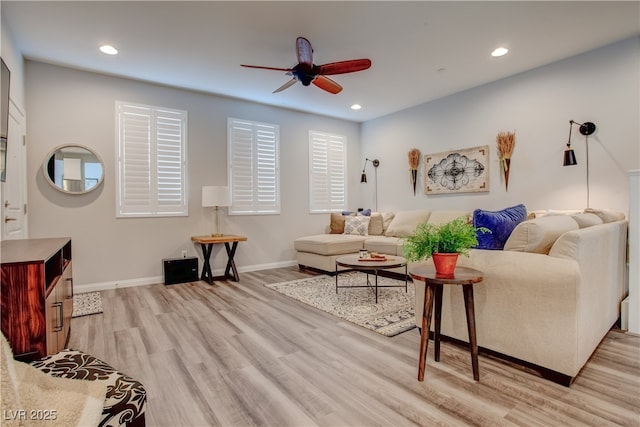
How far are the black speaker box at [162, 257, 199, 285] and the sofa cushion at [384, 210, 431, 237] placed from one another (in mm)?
3201

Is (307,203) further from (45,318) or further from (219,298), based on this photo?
(45,318)

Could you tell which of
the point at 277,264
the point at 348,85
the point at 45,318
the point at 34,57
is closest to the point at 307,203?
the point at 277,264

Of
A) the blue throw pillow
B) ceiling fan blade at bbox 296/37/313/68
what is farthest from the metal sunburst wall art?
ceiling fan blade at bbox 296/37/313/68

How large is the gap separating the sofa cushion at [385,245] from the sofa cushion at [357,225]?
355 millimetres

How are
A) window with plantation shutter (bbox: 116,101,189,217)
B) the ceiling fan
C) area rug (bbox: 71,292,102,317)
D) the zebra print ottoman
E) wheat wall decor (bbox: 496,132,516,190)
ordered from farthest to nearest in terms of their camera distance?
wheat wall decor (bbox: 496,132,516,190) < window with plantation shutter (bbox: 116,101,189,217) < area rug (bbox: 71,292,102,317) < the ceiling fan < the zebra print ottoman

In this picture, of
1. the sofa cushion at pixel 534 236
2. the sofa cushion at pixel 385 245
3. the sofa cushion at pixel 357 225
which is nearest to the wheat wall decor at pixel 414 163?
the sofa cushion at pixel 357 225

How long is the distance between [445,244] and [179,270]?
3.85 metres

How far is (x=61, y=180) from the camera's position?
405 centimetres

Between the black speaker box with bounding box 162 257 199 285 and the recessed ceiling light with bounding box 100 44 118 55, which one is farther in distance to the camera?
the black speaker box with bounding box 162 257 199 285

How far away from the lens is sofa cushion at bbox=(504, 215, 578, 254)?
2139 millimetres

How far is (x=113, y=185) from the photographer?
14.3 feet

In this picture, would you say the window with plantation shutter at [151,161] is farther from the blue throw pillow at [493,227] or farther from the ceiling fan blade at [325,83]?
the blue throw pillow at [493,227]

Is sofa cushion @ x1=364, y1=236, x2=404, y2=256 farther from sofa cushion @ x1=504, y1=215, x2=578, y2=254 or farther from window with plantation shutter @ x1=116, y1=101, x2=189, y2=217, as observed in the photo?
window with plantation shutter @ x1=116, y1=101, x2=189, y2=217

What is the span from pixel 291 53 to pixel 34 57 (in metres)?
3.01
